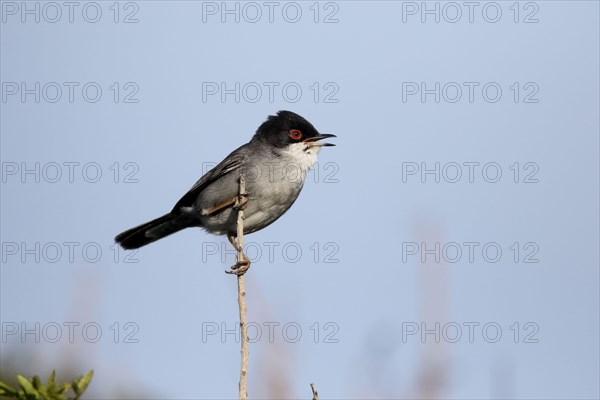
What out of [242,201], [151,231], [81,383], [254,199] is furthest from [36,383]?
[151,231]

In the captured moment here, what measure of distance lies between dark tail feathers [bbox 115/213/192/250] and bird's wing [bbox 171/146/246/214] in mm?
154

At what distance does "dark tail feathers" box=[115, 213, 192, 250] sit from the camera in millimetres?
7773

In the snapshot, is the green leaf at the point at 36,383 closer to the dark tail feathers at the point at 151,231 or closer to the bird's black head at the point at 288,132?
the bird's black head at the point at 288,132

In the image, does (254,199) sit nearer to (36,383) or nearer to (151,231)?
(151,231)

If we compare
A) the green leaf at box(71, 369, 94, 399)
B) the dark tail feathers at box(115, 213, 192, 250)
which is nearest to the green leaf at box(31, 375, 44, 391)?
the green leaf at box(71, 369, 94, 399)

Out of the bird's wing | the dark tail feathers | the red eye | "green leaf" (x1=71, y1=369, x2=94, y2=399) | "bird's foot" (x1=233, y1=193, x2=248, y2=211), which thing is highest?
the red eye

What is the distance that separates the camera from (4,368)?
7.26 m

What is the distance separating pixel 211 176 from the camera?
23.6 feet

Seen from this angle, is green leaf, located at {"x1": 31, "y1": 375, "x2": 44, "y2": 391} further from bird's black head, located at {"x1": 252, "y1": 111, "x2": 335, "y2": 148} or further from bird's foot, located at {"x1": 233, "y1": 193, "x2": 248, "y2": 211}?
bird's black head, located at {"x1": 252, "y1": 111, "x2": 335, "y2": 148}

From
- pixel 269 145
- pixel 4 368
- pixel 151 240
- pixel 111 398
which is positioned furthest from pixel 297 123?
pixel 4 368

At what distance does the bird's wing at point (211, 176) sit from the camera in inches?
Answer: 278

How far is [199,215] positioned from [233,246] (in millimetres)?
408

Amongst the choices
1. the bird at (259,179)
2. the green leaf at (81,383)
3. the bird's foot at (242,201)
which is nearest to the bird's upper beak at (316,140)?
the bird at (259,179)

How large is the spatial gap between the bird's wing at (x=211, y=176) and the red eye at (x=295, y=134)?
1.52 feet
